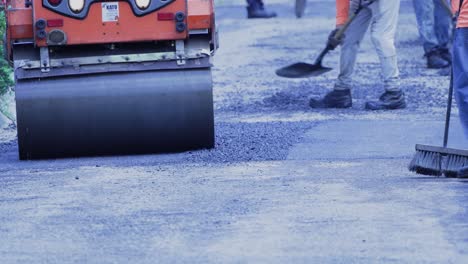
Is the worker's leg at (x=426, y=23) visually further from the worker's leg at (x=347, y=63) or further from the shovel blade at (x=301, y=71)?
the worker's leg at (x=347, y=63)

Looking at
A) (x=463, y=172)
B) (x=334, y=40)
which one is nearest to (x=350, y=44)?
(x=334, y=40)

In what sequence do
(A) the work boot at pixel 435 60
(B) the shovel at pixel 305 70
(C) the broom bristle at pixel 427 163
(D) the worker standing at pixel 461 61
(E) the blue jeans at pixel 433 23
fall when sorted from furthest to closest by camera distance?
(E) the blue jeans at pixel 433 23
(A) the work boot at pixel 435 60
(B) the shovel at pixel 305 70
(D) the worker standing at pixel 461 61
(C) the broom bristle at pixel 427 163

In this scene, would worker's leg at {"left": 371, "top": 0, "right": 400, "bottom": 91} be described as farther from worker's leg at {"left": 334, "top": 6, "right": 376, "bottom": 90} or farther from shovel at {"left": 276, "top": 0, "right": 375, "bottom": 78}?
shovel at {"left": 276, "top": 0, "right": 375, "bottom": 78}

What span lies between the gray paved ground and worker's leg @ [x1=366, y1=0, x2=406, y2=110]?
23 cm

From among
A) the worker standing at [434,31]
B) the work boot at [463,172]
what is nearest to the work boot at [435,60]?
the worker standing at [434,31]

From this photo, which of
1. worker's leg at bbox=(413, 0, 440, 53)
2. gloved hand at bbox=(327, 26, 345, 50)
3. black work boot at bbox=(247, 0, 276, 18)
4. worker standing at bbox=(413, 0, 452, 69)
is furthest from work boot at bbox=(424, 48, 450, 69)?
black work boot at bbox=(247, 0, 276, 18)

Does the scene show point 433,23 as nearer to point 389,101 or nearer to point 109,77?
point 389,101

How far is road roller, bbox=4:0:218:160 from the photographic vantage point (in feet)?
29.2

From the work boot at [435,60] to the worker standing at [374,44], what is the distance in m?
2.88

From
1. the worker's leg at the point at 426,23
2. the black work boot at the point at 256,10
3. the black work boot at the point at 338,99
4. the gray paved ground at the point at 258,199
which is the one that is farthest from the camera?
the black work boot at the point at 256,10

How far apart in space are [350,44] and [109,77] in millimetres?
3224

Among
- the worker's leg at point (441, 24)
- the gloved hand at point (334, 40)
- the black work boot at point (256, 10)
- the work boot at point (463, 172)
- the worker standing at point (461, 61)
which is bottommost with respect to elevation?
the black work boot at point (256, 10)

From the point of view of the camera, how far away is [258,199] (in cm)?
713

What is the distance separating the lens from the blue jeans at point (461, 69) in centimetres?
795
